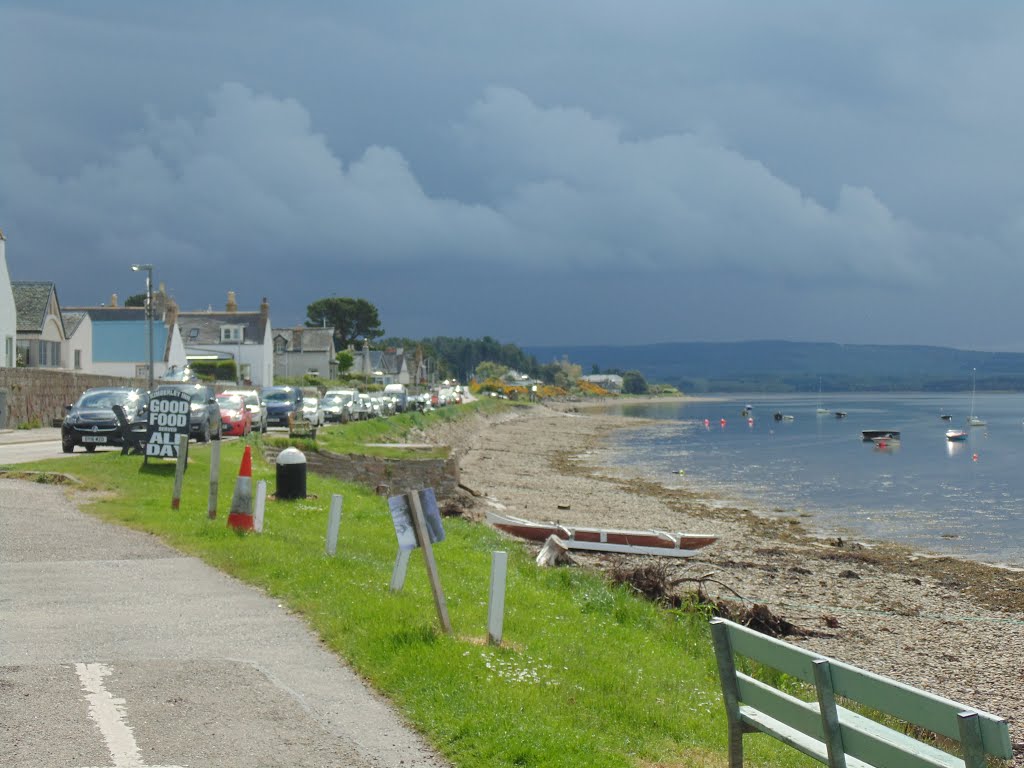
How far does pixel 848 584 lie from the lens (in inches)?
963

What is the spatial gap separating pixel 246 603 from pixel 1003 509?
120 feet

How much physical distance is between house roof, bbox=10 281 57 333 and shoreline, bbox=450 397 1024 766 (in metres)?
27.9

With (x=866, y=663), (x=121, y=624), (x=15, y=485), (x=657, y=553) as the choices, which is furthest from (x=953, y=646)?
(x=15, y=485)

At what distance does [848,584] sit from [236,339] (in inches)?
3135

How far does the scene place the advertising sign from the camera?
890 inches

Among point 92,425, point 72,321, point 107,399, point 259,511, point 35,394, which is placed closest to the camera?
point 259,511

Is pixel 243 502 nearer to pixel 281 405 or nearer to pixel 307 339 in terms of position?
pixel 281 405

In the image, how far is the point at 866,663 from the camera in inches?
659

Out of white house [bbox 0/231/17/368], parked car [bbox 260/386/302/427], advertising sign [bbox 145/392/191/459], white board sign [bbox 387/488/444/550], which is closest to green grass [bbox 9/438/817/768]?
white board sign [bbox 387/488/444/550]

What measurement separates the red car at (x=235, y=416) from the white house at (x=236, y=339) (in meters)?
53.8

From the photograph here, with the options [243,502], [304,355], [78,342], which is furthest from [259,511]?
[304,355]

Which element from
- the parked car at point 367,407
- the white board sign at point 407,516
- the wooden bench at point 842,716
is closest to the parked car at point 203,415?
the white board sign at point 407,516

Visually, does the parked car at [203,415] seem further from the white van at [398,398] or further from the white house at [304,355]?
the white house at [304,355]

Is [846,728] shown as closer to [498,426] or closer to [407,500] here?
[407,500]
